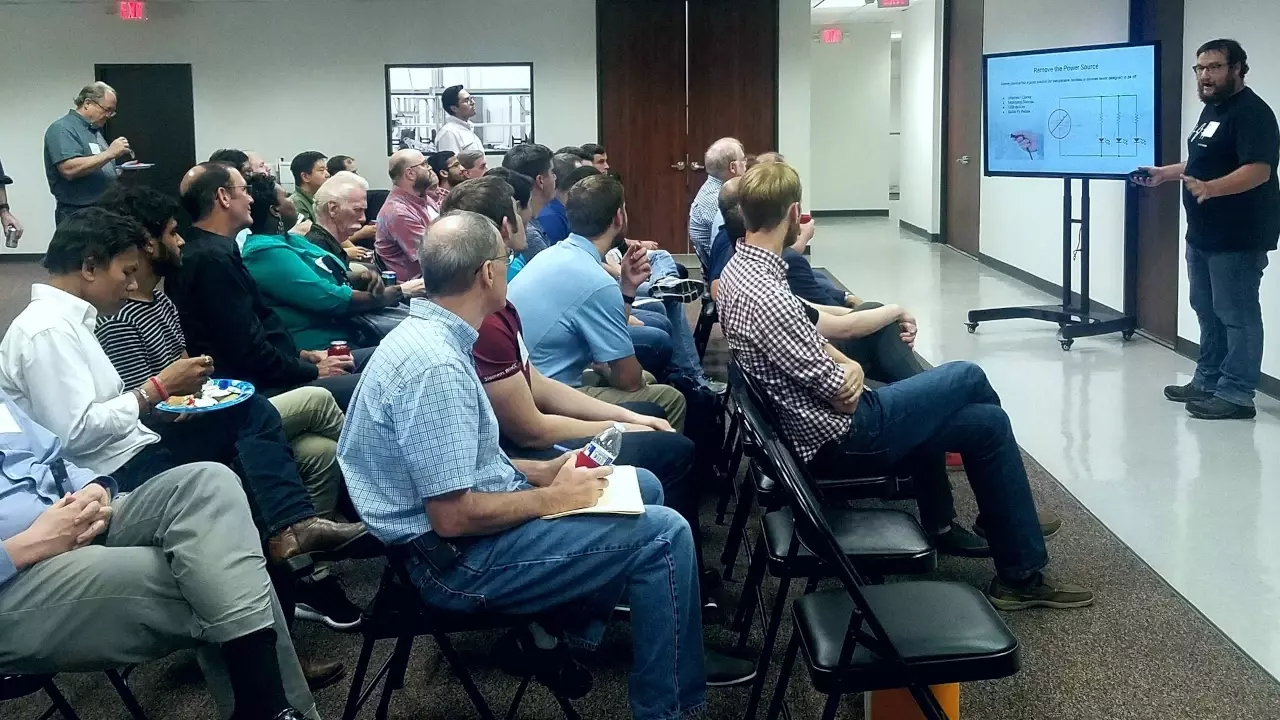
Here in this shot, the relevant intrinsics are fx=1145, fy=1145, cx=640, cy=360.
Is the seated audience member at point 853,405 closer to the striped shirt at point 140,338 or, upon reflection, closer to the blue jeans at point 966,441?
the blue jeans at point 966,441

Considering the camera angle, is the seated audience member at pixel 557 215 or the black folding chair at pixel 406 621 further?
the seated audience member at pixel 557 215

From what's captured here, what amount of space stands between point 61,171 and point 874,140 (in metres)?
10.9

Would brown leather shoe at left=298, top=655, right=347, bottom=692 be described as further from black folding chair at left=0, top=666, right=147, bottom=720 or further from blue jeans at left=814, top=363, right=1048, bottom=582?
blue jeans at left=814, top=363, right=1048, bottom=582

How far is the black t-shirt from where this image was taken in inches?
192

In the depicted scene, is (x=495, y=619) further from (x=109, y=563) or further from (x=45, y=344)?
(x=45, y=344)

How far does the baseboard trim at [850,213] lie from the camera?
15.5 metres

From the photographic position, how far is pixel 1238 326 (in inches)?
197

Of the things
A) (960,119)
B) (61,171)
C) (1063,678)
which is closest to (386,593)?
(1063,678)

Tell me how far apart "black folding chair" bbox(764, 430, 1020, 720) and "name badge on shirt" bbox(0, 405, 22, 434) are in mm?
1469

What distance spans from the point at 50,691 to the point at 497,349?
1137 millimetres

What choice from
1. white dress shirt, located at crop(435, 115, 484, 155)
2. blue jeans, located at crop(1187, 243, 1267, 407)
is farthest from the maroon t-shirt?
white dress shirt, located at crop(435, 115, 484, 155)

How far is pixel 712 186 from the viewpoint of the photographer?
6020 millimetres

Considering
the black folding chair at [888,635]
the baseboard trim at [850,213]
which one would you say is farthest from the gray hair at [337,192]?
the baseboard trim at [850,213]

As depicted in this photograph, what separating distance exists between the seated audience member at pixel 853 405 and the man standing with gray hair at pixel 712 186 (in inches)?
109
